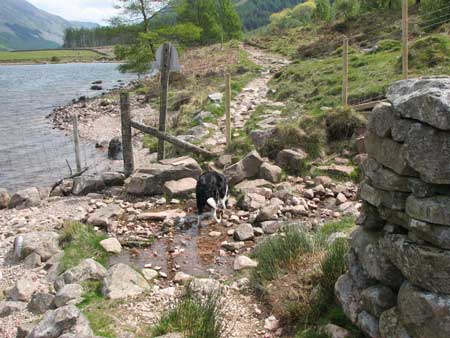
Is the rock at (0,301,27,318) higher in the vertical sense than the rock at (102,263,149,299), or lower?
lower

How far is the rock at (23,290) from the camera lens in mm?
6645

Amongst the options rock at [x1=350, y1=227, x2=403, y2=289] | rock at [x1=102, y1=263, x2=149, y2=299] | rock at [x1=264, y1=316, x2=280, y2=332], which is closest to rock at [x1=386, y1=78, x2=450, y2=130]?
rock at [x1=350, y1=227, x2=403, y2=289]

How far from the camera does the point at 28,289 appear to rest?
6.79m

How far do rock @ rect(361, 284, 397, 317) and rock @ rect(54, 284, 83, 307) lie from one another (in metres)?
3.57

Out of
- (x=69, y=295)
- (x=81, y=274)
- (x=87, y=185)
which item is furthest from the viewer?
(x=87, y=185)

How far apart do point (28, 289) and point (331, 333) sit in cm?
434

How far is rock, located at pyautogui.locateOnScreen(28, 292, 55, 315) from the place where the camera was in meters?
6.21

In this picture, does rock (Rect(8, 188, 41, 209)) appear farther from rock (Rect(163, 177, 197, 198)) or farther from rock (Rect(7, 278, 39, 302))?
rock (Rect(7, 278, 39, 302))

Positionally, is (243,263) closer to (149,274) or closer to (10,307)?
(149,274)

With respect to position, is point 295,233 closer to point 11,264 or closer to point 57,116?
point 11,264

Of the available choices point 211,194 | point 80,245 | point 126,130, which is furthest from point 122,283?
point 126,130

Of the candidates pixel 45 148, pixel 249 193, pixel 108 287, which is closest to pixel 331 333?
pixel 108 287

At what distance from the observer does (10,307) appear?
6.30 metres

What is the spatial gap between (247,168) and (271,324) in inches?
223
